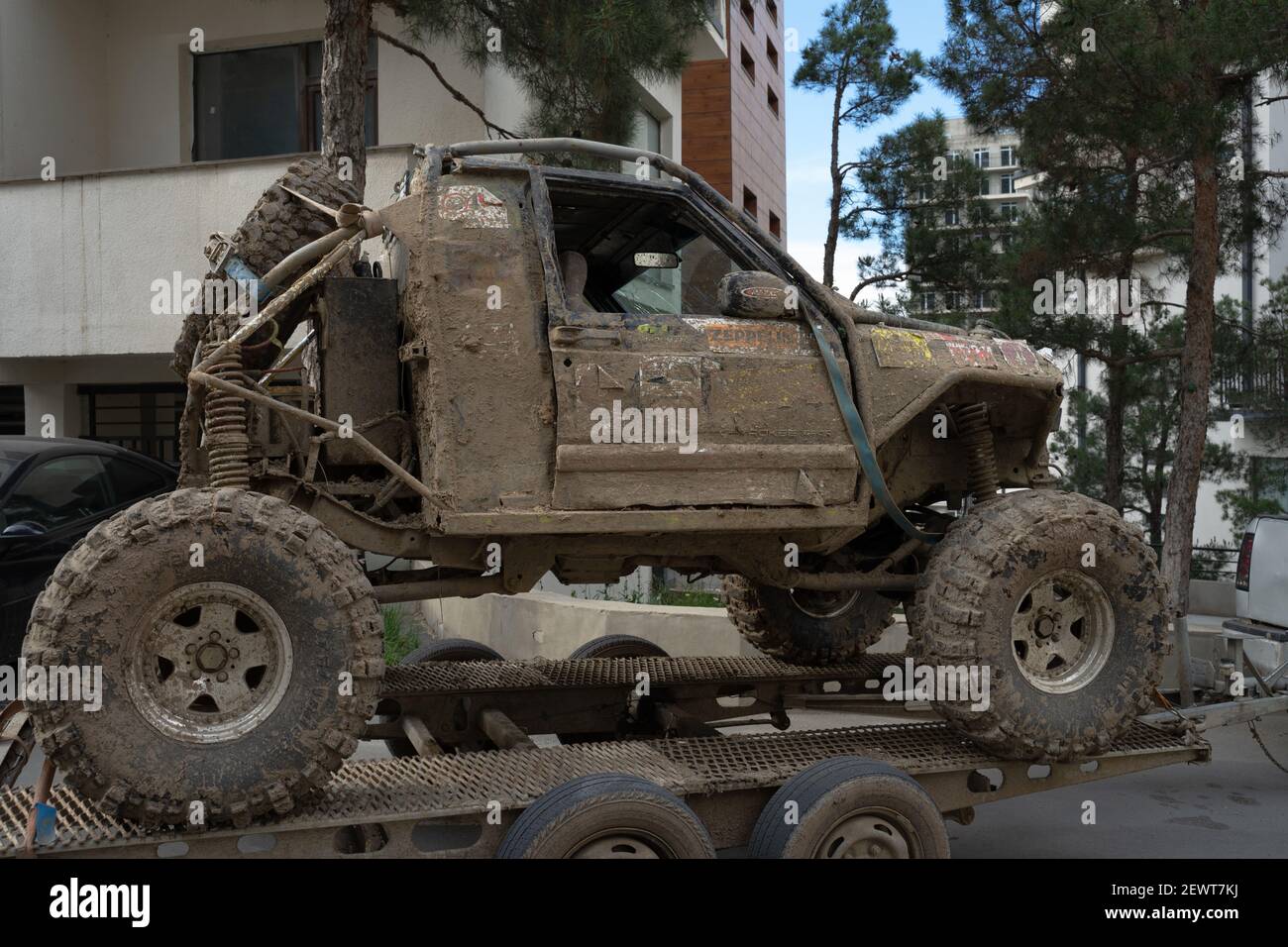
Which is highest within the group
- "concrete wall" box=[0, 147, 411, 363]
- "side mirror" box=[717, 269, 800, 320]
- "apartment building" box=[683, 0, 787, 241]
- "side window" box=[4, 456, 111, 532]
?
"apartment building" box=[683, 0, 787, 241]

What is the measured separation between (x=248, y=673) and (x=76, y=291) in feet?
32.3

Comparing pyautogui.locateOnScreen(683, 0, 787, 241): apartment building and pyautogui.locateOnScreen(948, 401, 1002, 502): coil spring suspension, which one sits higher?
pyautogui.locateOnScreen(683, 0, 787, 241): apartment building

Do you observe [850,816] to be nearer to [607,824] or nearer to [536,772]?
[607,824]

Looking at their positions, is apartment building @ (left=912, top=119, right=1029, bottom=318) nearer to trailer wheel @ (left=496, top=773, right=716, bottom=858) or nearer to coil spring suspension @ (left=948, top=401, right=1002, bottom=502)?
coil spring suspension @ (left=948, top=401, right=1002, bottom=502)

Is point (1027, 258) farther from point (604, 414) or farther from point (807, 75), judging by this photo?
point (604, 414)

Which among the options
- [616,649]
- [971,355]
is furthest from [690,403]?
[616,649]

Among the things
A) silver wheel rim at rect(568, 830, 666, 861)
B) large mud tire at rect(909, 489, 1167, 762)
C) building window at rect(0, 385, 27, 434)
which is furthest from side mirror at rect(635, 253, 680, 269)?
building window at rect(0, 385, 27, 434)

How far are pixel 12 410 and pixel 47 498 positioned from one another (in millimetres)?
8192

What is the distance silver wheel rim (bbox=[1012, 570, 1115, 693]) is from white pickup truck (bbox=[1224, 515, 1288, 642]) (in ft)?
7.03

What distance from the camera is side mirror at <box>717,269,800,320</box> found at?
181 inches

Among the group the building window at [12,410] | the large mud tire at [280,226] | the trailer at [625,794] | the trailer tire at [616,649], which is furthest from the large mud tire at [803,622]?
the building window at [12,410]

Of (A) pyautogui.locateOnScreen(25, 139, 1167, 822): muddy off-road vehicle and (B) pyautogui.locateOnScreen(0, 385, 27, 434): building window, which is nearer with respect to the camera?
(A) pyautogui.locateOnScreen(25, 139, 1167, 822): muddy off-road vehicle

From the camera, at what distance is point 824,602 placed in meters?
6.82

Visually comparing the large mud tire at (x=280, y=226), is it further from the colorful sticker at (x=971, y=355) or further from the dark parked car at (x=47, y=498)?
the dark parked car at (x=47, y=498)
